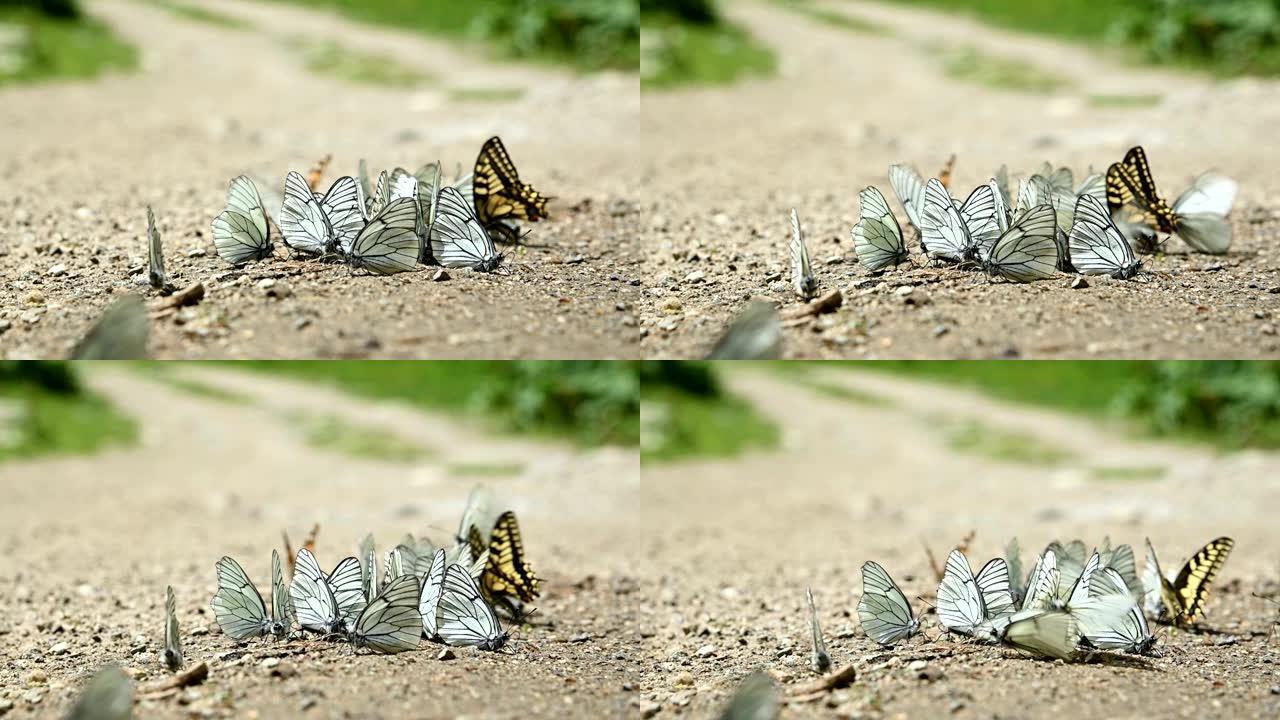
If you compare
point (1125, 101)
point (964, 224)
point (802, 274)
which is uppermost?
point (1125, 101)

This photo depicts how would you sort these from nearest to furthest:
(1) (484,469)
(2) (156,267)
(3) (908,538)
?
(2) (156,267) < (3) (908,538) < (1) (484,469)

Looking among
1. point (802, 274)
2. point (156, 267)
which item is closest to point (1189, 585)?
point (802, 274)

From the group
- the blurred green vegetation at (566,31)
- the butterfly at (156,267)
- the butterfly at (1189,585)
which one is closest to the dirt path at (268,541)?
the butterfly at (156,267)

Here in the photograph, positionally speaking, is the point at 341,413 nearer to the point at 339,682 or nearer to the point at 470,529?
the point at 470,529

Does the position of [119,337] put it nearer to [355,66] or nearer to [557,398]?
[557,398]

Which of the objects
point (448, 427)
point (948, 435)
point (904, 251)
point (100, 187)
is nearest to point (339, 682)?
point (904, 251)

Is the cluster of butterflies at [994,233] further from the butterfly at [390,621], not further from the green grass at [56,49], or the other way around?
the green grass at [56,49]
